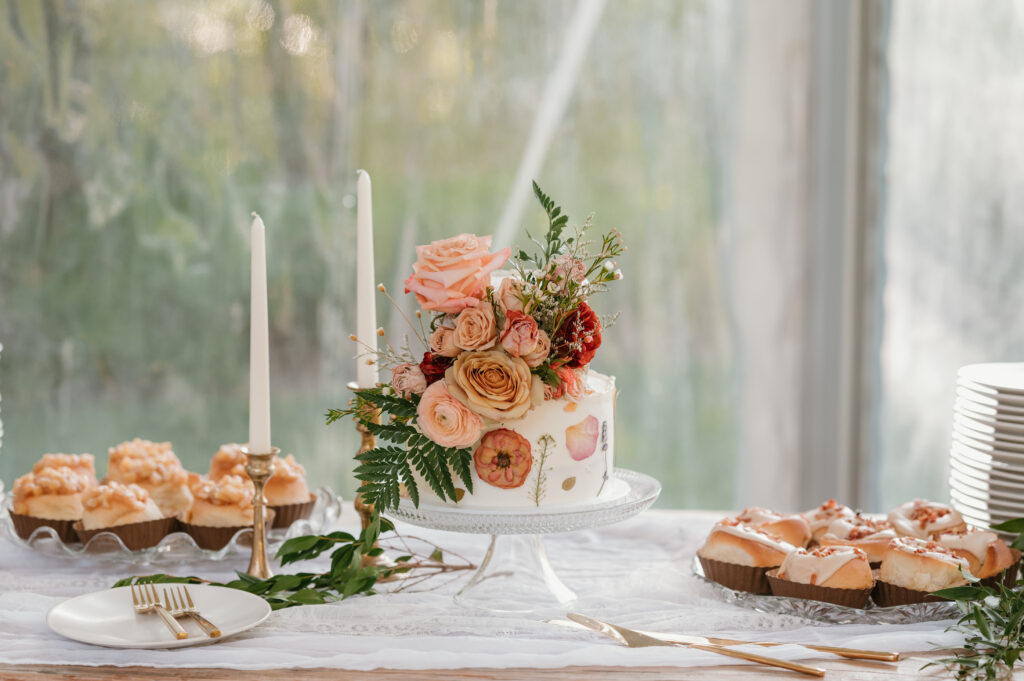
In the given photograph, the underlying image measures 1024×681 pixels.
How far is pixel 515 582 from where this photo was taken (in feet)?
4.26

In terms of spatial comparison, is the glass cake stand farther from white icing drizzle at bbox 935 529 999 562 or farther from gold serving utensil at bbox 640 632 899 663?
white icing drizzle at bbox 935 529 999 562

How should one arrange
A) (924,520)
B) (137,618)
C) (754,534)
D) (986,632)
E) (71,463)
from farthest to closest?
(71,463), (924,520), (754,534), (137,618), (986,632)

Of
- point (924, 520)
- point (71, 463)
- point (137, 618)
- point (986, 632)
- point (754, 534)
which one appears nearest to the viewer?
point (986, 632)

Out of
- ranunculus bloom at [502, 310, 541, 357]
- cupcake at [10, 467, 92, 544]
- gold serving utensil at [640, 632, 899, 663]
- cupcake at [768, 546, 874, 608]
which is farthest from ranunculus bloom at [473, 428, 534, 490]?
cupcake at [10, 467, 92, 544]

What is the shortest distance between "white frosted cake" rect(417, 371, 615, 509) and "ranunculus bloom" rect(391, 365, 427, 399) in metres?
0.10

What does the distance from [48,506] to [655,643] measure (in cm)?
84

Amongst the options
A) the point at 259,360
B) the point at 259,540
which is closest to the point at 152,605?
the point at 259,540

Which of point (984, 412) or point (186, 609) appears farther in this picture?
point (984, 412)

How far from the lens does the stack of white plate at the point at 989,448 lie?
1.36 meters

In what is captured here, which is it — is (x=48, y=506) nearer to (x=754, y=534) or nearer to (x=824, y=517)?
(x=754, y=534)

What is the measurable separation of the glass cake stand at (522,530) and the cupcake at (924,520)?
340 mm

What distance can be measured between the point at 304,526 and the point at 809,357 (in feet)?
6.25

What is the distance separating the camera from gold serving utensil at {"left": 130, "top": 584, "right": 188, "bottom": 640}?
1.12 m

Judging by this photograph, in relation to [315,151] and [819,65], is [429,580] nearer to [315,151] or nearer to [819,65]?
[315,151]
